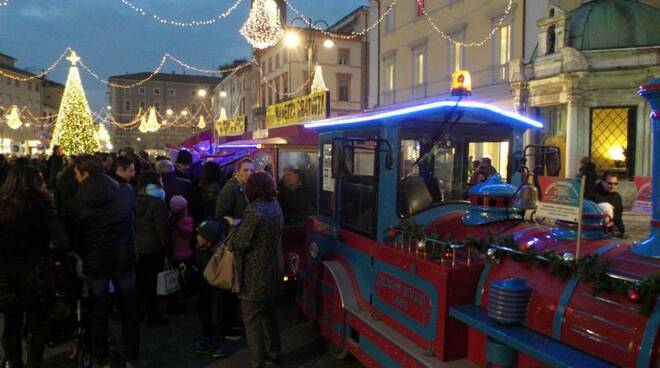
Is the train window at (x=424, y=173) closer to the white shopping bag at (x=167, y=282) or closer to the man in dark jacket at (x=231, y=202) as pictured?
the man in dark jacket at (x=231, y=202)

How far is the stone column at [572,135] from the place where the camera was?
1391cm

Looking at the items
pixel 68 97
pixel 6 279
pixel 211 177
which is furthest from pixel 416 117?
pixel 68 97

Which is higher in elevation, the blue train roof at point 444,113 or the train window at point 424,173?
the blue train roof at point 444,113

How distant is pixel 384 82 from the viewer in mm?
24828

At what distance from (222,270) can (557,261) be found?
2715 mm

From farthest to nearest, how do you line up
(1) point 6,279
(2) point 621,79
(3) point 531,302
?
(2) point 621,79 → (1) point 6,279 → (3) point 531,302

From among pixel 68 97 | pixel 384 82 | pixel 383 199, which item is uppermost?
pixel 384 82

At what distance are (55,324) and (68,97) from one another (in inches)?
502

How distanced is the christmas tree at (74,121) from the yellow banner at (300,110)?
6.55 m

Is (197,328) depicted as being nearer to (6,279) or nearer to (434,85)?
(6,279)

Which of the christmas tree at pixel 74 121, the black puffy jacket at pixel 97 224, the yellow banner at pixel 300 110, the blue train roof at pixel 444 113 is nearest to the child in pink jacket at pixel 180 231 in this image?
the black puffy jacket at pixel 97 224

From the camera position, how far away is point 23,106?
189 ft

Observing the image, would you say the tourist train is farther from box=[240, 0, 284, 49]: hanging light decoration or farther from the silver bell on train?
box=[240, 0, 284, 49]: hanging light decoration

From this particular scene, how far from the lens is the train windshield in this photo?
410cm
